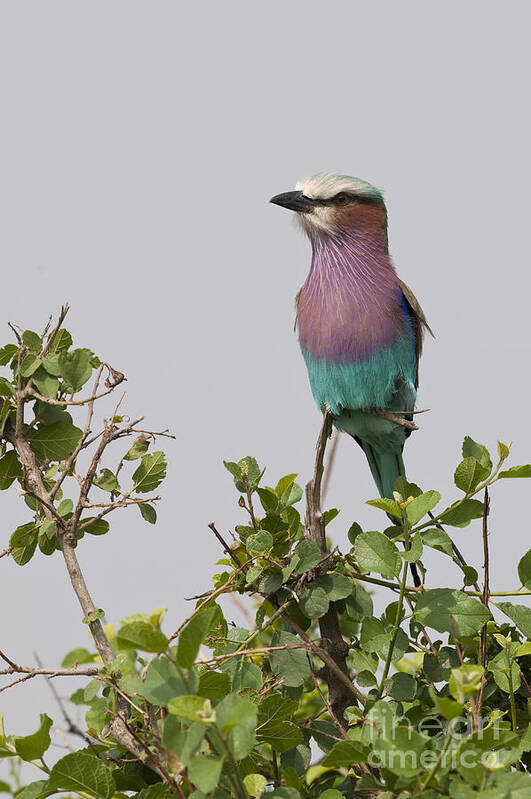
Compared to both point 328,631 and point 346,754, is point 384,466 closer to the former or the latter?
point 328,631

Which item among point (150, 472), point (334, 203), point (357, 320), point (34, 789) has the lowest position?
point (34, 789)

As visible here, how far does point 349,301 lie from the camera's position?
291 cm

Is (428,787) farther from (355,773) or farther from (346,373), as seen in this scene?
(346,373)

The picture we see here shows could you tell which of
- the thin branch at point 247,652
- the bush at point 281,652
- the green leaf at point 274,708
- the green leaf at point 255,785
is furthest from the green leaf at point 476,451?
the green leaf at point 255,785

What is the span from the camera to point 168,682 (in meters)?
1.20

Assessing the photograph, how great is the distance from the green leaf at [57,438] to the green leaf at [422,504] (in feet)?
2.13

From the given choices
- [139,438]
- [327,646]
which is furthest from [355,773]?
[139,438]

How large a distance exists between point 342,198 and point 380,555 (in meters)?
1.78

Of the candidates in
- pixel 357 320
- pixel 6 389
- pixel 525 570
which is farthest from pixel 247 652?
pixel 357 320

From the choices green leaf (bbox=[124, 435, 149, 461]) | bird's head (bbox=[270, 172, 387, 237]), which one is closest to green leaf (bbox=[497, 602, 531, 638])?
green leaf (bbox=[124, 435, 149, 461])

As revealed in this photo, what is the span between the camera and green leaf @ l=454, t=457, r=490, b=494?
5.60 ft

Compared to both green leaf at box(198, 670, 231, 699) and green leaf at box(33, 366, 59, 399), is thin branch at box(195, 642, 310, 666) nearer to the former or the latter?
green leaf at box(198, 670, 231, 699)

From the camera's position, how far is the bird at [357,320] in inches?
113

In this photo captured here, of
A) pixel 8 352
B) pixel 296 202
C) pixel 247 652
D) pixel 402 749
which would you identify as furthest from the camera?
pixel 296 202
